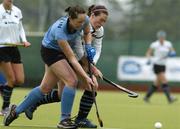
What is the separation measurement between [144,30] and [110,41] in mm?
1800

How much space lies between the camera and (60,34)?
8547mm

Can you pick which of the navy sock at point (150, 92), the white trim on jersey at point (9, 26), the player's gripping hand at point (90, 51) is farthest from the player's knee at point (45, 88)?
the navy sock at point (150, 92)

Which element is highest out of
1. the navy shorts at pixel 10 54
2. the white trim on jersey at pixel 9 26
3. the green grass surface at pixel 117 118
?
the white trim on jersey at pixel 9 26

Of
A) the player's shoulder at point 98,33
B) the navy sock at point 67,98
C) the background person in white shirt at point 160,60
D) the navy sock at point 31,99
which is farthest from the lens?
the background person in white shirt at point 160,60

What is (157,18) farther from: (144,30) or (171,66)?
(171,66)

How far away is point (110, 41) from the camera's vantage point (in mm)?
24844

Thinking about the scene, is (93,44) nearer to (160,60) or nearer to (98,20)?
(98,20)

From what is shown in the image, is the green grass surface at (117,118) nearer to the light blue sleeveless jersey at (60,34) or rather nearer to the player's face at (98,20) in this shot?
the light blue sleeveless jersey at (60,34)

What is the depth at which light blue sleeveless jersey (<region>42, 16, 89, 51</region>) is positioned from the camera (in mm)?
8559

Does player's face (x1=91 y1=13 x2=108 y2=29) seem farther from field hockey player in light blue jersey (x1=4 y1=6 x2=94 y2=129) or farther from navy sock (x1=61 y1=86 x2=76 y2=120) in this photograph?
navy sock (x1=61 y1=86 x2=76 y2=120)

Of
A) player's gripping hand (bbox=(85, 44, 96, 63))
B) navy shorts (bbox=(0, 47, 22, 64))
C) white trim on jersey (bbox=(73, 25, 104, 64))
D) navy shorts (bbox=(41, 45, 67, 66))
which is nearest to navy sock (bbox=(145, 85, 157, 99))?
navy shorts (bbox=(0, 47, 22, 64))

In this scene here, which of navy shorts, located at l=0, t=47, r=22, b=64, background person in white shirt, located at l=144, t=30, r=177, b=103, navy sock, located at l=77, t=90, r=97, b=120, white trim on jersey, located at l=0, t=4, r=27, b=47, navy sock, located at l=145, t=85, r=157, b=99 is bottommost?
navy sock, located at l=145, t=85, r=157, b=99

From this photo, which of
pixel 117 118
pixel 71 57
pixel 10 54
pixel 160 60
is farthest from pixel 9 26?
pixel 160 60

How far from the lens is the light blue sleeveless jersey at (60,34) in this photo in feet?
28.1
